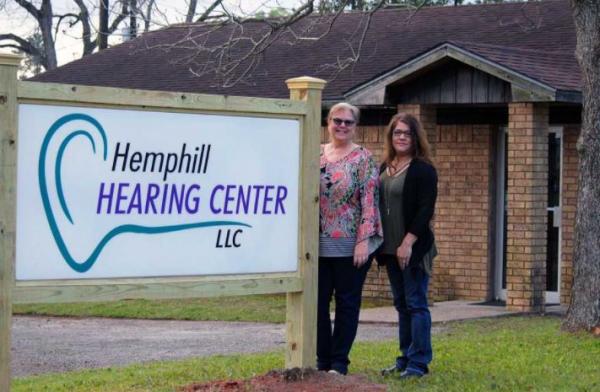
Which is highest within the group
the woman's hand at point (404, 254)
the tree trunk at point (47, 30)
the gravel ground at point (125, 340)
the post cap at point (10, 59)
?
the tree trunk at point (47, 30)

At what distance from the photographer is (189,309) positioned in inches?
625

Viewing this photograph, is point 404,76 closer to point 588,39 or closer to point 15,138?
point 588,39

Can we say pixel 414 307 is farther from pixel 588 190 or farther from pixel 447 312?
pixel 447 312

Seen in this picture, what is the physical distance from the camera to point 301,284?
8.18m

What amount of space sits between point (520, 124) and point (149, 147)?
8.32 metres

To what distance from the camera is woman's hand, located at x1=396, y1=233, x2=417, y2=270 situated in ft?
28.2

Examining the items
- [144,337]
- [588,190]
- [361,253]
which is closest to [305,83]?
[361,253]

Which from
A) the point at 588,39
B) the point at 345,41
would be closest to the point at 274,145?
the point at 588,39

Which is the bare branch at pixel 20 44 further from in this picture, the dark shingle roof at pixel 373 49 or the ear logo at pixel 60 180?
the ear logo at pixel 60 180

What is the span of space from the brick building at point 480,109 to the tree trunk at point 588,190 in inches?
93.9

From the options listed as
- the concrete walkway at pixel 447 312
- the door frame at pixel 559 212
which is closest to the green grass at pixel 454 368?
the concrete walkway at pixel 447 312

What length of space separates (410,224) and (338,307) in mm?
758

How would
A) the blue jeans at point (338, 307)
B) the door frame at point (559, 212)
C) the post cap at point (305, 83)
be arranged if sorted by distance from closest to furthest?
the post cap at point (305, 83) < the blue jeans at point (338, 307) < the door frame at point (559, 212)

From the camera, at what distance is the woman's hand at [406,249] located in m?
8.59
